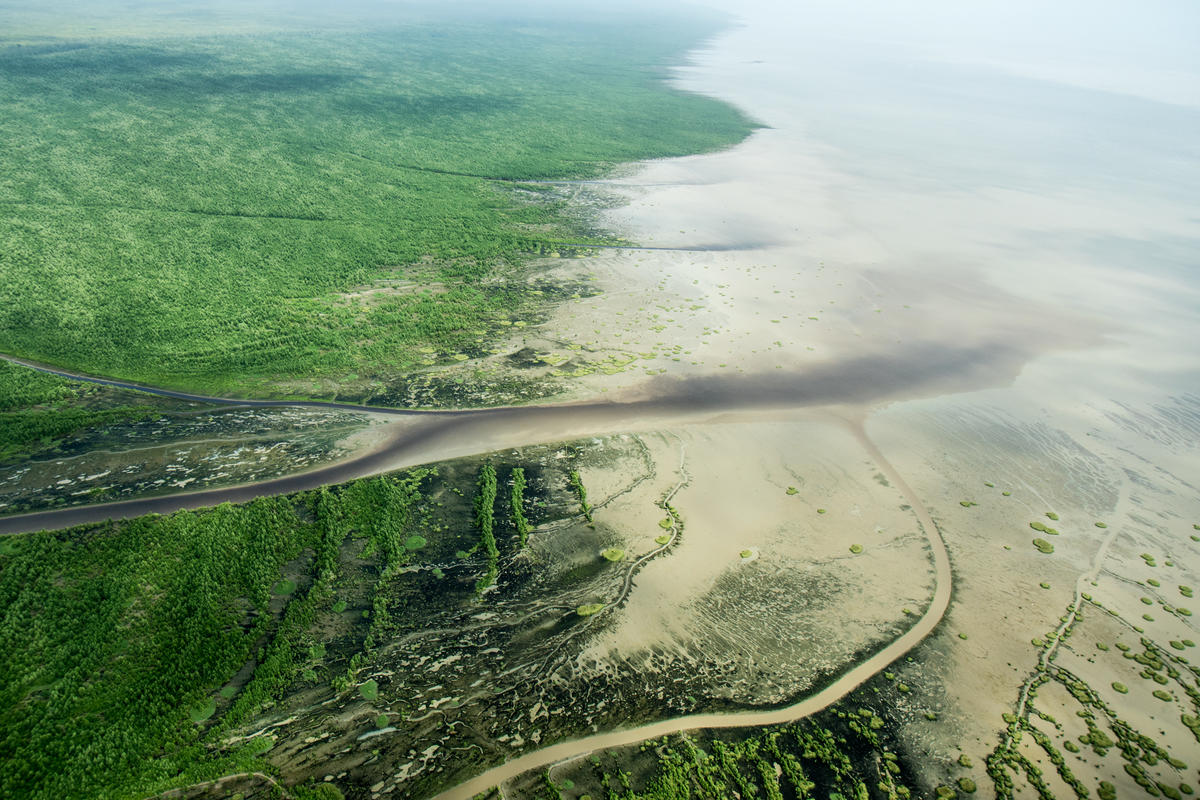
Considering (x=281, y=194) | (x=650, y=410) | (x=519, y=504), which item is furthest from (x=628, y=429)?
(x=281, y=194)

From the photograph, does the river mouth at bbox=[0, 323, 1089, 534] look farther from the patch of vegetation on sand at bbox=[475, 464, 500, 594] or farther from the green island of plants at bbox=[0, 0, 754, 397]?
the green island of plants at bbox=[0, 0, 754, 397]

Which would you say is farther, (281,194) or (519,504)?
(281,194)

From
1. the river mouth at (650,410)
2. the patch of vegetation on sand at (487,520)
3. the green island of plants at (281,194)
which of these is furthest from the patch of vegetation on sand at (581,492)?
the green island of plants at (281,194)

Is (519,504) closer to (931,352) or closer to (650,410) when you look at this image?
(650,410)

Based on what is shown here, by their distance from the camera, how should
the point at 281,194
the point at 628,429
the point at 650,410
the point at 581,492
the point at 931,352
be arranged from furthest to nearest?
the point at 281,194
the point at 931,352
the point at 650,410
the point at 628,429
the point at 581,492

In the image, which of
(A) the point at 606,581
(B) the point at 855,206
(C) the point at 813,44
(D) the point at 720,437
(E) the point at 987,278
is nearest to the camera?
(A) the point at 606,581

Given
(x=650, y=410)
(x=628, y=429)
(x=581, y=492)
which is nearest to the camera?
(x=581, y=492)

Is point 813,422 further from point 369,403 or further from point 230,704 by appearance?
point 230,704

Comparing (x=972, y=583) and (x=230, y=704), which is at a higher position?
(x=230, y=704)

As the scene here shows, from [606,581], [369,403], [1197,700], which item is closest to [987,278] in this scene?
[1197,700]

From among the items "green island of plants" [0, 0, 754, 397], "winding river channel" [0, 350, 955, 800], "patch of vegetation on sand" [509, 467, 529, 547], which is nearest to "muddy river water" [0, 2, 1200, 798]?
"winding river channel" [0, 350, 955, 800]

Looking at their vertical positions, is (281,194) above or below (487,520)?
above
